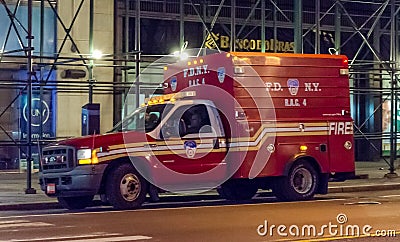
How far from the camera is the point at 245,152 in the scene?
56.5 feet

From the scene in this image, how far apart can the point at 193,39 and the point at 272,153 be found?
9992mm

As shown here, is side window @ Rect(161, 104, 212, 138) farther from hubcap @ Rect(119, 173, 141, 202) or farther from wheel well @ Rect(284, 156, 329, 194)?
wheel well @ Rect(284, 156, 329, 194)

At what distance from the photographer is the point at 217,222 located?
1381cm

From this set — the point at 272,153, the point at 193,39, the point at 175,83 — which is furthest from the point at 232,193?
the point at 193,39

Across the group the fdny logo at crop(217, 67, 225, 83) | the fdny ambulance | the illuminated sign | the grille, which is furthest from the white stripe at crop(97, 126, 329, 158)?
the illuminated sign

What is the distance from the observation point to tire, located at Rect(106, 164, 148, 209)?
52.4ft

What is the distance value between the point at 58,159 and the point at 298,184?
17.2ft

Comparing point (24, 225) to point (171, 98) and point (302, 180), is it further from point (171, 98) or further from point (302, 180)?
point (302, 180)

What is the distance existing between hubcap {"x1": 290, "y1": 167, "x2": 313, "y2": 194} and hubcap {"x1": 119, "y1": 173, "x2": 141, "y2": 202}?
367cm

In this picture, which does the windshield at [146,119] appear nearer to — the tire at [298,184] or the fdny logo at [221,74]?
the fdny logo at [221,74]

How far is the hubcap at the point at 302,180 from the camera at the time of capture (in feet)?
59.1

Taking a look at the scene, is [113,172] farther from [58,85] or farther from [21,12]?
[21,12]

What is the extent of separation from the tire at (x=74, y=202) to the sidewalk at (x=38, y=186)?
29.2 inches

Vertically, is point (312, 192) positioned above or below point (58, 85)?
below
